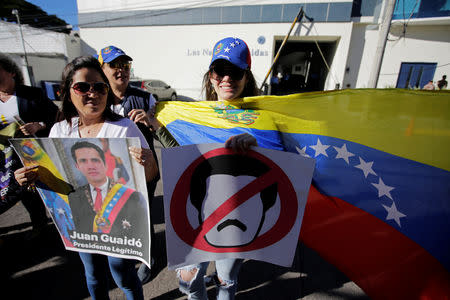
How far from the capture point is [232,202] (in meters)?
1.18

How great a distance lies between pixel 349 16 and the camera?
13438 millimetres

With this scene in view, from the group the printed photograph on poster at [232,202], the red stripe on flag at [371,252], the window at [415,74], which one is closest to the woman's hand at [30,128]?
the printed photograph on poster at [232,202]

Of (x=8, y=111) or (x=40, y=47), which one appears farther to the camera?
(x=40, y=47)

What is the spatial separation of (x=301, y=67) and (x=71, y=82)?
26846 millimetres

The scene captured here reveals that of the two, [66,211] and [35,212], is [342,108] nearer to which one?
[66,211]

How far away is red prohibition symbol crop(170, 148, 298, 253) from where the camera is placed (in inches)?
43.6

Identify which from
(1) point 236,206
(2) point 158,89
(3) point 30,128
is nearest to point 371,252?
(1) point 236,206

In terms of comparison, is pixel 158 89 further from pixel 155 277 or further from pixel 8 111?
pixel 155 277

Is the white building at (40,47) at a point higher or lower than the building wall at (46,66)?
higher

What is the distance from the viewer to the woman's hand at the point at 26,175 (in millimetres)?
1197

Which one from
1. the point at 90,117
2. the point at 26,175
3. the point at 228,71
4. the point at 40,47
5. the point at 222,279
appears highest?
the point at 40,47

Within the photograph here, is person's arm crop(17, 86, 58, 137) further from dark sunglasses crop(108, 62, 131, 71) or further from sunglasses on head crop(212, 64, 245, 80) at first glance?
sunglasses on head crop(212, 64, 245, 80)

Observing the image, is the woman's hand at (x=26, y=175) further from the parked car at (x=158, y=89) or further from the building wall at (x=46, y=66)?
the building wall at (x=46, y=66)

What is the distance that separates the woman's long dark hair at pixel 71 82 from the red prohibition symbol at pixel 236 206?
61 cm
